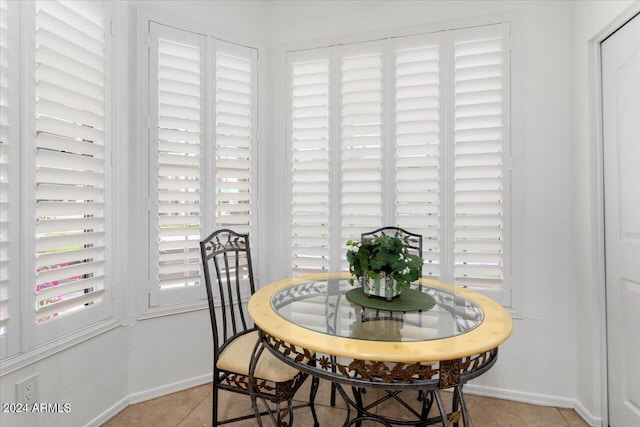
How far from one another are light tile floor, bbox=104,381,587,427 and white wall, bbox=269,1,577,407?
0.36 ft

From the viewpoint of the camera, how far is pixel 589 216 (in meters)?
1.89

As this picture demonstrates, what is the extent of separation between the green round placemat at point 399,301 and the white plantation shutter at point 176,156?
1.20 meters

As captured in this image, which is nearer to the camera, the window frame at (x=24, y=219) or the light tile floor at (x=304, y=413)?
the window frame at (x=24, y=219)

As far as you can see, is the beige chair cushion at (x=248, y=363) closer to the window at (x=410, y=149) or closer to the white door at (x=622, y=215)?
the window at (x=410, y=149)

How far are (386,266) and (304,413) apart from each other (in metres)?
1.18

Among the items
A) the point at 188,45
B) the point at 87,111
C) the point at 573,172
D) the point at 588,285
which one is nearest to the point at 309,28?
the point at 188,45

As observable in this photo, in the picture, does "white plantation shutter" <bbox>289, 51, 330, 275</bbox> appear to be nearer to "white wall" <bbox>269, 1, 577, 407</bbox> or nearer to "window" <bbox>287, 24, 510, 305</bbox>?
"window" <bbox>287, 24, 510, 305</bbox>

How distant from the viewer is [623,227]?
1.72 meters

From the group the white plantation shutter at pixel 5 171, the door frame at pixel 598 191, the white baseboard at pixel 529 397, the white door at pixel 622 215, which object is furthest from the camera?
the white baseboard at pixel 529 397

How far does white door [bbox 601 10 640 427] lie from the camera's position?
5.36ft

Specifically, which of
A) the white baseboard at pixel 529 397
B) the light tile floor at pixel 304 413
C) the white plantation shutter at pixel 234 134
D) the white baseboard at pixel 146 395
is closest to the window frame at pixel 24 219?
the white baseboard at pixel 146 395

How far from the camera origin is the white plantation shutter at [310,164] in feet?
8.10

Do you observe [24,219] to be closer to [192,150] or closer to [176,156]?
[176,156]

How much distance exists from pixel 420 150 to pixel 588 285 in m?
1.29
